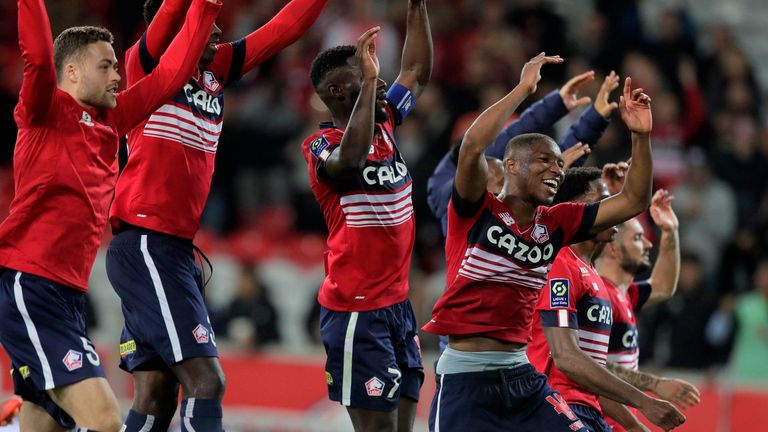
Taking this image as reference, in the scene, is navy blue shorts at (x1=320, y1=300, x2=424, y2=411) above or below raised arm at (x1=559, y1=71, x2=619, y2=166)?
below

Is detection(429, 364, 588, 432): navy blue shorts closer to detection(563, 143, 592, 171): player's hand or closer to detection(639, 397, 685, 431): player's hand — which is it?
detection(639, 397, 685, 431): player's hand

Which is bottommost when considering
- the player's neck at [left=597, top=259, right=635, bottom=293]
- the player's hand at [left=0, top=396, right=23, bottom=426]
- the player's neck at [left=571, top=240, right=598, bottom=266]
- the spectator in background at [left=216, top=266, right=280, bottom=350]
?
the spectator in background at [left=216, top=266, right=280, bottom=350]

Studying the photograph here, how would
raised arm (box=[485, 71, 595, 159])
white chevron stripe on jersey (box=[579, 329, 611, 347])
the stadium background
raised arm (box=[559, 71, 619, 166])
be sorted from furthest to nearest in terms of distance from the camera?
1. the stadium background
2. raised arm (box=[485, 71, 595, 159])
3. raised arm (box=[559, 71, 619, 166])
4. white chevron stripe on jersey (box=[579, 329, 611, 347])

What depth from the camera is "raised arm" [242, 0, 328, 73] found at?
22.8ft

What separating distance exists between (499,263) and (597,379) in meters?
0.77

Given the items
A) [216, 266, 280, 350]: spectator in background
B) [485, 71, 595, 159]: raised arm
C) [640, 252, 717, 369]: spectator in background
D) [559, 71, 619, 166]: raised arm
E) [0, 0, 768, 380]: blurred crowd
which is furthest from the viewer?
[216, 266, 280, 350]: spectator in background

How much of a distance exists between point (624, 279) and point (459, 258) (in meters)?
1.73

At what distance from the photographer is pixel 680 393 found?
660cm

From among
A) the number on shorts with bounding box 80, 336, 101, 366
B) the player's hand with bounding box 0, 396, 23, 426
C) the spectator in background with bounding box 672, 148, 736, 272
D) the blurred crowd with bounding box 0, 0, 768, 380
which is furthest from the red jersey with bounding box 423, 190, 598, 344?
the spectator in background with bounding box 672, 148, 736, 272

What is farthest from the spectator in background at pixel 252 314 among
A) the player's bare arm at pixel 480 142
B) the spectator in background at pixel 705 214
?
the player's bare arm at pixel 480 142

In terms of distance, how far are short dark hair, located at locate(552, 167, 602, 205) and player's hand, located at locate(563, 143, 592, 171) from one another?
0.33 meters

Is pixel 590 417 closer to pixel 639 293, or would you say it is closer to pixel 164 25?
pixel 639 293

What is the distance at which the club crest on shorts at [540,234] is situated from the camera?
6285mm

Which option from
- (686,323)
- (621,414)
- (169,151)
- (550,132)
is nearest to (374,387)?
(621,414)
